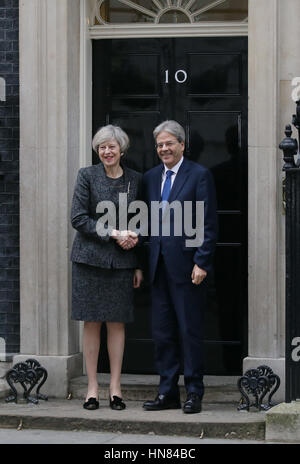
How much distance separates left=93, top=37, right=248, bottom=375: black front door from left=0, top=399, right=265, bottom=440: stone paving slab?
1.03m

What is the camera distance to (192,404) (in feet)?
31.1

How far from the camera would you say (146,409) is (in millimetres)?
9625

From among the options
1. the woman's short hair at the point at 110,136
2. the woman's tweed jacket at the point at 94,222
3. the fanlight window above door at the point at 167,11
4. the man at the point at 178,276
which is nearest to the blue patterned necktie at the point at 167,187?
the man at the point at 178,276

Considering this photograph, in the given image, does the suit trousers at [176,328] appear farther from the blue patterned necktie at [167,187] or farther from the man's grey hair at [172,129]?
the man's grey hair at [172,129]

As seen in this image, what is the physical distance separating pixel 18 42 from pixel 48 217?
140cm

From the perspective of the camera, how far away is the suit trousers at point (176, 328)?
9555 millimetres

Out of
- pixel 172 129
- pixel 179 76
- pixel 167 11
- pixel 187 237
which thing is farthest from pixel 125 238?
pixel 167 11

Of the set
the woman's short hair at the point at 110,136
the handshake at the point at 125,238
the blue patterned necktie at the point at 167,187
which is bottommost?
the handshake at the point at 125,238

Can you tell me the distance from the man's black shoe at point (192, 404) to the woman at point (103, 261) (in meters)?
0.50

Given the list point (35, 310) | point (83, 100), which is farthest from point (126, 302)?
point (83, 100)

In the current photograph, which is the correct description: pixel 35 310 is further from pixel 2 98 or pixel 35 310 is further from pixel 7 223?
→ pixel 2 98

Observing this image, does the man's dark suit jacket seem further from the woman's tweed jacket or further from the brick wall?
the brick wall

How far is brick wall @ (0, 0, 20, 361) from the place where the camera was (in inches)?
414

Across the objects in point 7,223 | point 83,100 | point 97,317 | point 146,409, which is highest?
point 83,100
